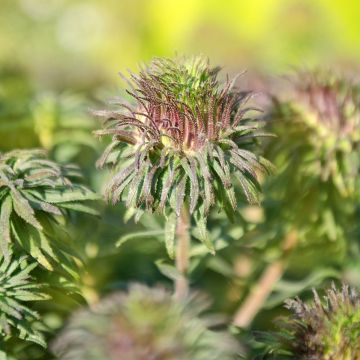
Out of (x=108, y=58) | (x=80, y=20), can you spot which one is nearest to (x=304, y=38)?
(x=108, y=58)

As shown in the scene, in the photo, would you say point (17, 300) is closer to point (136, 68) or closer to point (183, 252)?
point (183, 252)

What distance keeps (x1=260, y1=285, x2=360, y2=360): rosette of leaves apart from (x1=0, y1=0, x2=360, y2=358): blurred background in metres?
0.19

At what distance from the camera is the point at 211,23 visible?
257cm

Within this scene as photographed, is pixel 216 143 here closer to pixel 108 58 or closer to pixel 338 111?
pixel 338 111

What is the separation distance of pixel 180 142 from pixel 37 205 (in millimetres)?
157

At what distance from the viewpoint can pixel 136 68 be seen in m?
0.79

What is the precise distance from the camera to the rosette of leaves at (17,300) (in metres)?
0.60

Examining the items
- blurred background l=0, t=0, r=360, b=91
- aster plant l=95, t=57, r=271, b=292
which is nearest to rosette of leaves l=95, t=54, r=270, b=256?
aster plant l=95, t=57, r=271, b=292

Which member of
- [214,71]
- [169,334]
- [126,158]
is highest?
[214,71]

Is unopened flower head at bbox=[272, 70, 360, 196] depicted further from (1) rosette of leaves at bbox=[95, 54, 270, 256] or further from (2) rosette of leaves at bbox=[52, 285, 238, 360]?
(2) rosette of leaves at bbox=[52, 285, 238, 360]

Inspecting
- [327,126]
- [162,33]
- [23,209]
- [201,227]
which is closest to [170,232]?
[201,227]

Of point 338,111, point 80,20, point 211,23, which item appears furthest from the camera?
point 80,20

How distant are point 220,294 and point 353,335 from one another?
397 millimetres

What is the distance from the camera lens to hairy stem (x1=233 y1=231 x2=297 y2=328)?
86 cm
